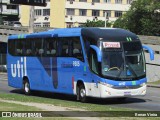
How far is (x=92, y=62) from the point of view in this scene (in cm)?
2244

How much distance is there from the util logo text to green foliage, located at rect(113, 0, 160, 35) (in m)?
39.1

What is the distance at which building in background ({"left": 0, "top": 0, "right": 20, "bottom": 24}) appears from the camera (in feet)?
374

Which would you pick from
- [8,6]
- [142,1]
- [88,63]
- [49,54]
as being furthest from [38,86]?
[8,6]

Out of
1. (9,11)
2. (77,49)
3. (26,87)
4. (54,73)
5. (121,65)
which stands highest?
(77,49)

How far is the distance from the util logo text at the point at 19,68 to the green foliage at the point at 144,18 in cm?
3912

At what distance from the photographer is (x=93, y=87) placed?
22.4 metres

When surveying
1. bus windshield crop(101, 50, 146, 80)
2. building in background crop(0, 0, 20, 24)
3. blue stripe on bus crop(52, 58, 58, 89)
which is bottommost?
building in background crop(0, 0, 20, 24)

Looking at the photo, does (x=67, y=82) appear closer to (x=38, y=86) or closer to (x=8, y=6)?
(x=38, y=86)

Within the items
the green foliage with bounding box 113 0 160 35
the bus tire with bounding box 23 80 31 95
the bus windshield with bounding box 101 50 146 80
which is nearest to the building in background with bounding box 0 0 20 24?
the green foliage with bounding box 113 0 160 35

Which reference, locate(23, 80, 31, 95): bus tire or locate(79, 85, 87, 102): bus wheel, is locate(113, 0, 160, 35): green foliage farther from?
locate(79, 85, 87, 102): bus wheel

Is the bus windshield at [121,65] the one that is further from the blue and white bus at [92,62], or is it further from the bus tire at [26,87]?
the bus tire at [26,87]

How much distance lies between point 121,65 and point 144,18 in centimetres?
4861

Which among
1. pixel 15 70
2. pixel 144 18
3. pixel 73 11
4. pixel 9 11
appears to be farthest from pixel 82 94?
pixel 9 11

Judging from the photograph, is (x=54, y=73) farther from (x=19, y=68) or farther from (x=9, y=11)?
(x=9, y=11)
